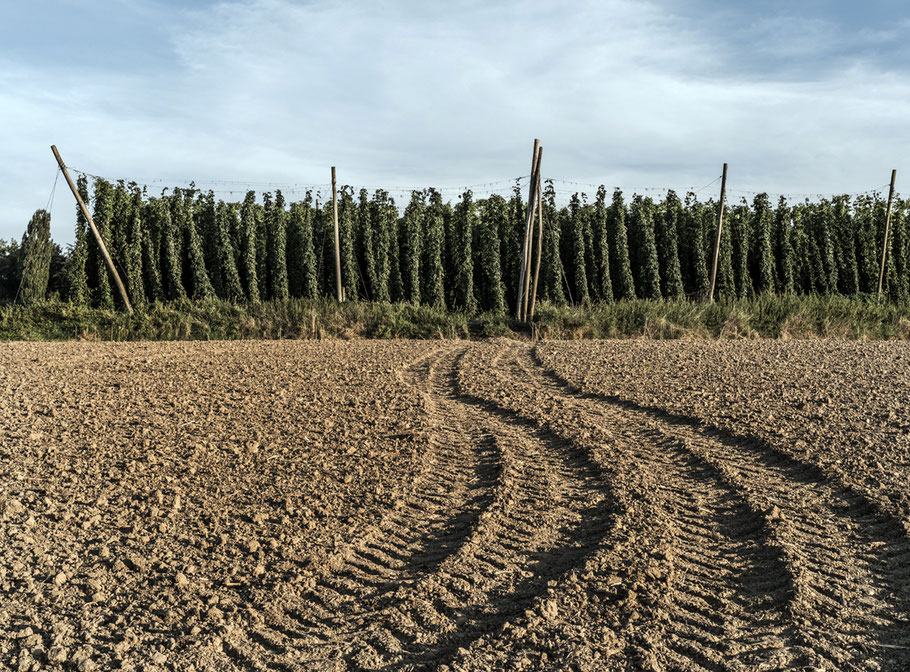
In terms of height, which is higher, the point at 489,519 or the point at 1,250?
the point at 1,250

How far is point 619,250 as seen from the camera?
23.4m

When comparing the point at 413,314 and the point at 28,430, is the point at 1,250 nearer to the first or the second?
the point at 413,314

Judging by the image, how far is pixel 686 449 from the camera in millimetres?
6223

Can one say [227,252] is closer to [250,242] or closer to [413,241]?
[250,242]

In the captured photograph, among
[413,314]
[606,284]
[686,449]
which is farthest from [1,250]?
[686,449]

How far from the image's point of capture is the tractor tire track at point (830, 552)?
324 cm

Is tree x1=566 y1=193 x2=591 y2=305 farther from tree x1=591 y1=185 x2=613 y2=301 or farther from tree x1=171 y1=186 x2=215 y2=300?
tree x1=171 y1=186 x2=215 y2=300

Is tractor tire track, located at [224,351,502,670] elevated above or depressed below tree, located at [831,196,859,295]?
below

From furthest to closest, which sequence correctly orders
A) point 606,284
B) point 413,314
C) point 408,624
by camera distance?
point 606,284 < point 413,314 < point 408,624

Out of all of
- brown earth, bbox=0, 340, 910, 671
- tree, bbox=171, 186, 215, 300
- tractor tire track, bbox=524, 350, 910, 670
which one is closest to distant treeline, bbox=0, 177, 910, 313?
tree, bbox=171, 186, 215, 300

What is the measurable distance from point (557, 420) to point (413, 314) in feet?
29.7

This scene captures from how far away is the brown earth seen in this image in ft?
11.0

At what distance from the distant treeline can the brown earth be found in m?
13.1

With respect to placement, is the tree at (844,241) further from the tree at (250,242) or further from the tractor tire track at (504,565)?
the tractor tire track at (504,565)
